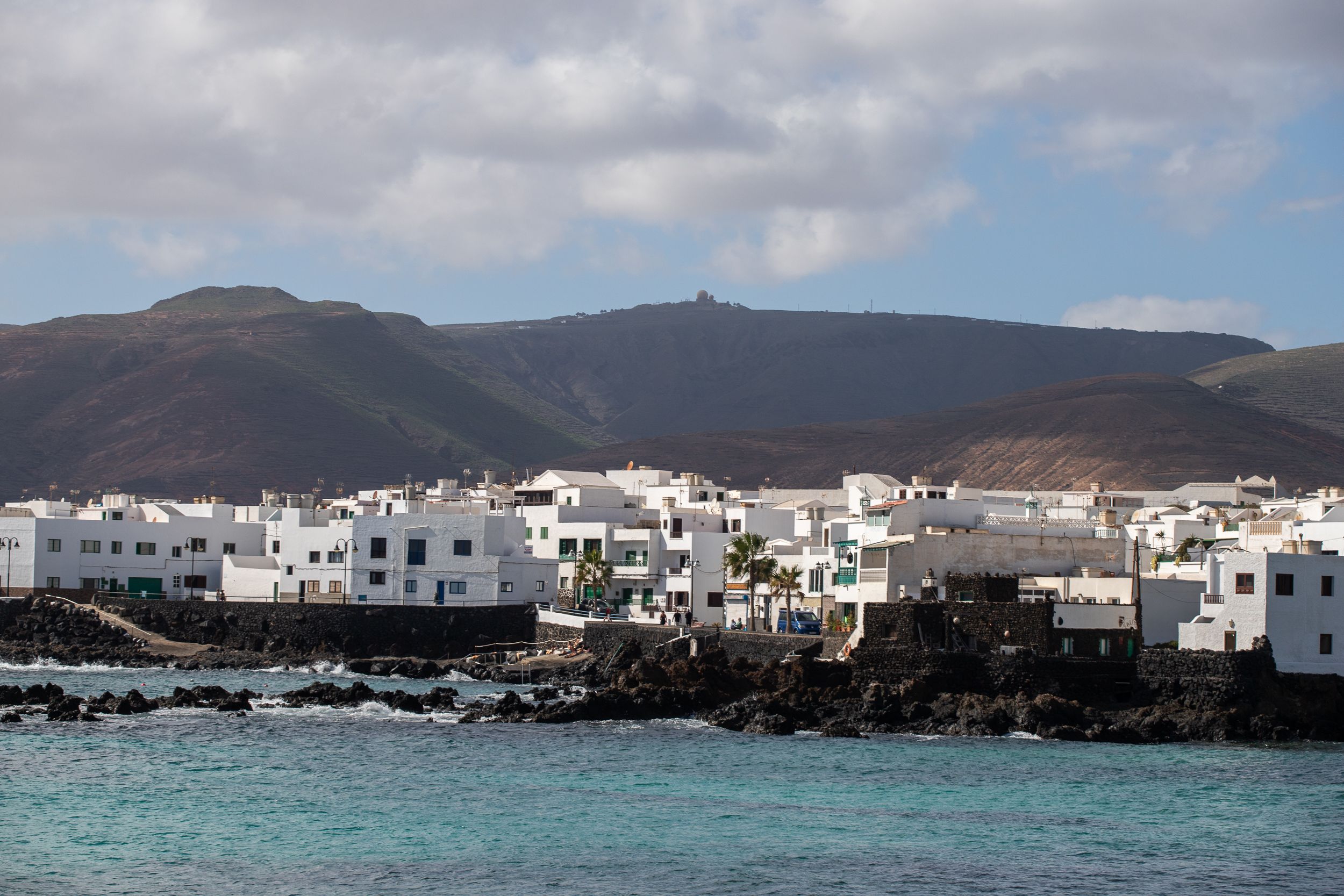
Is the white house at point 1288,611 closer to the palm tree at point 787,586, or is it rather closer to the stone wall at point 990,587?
the stone wall at point 990,587

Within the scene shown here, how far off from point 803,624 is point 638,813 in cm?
2855

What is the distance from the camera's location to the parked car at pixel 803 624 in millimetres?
64062

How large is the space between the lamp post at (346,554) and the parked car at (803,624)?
72.5 feet

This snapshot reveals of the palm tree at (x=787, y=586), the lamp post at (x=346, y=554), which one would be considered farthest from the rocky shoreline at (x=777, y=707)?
the lamp post at (x=346, y=554)

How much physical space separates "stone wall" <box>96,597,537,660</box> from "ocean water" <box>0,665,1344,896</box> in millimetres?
23676

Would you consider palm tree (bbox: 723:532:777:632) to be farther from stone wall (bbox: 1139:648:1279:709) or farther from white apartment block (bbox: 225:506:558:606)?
stone wall (bbox: 1139:648:1279:709)

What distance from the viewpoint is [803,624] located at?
65000mm

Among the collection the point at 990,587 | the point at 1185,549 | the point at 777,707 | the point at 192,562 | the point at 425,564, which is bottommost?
the point at 777,707

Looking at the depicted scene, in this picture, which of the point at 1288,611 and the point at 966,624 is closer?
the point at 1288,611

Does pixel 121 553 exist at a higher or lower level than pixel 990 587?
higher

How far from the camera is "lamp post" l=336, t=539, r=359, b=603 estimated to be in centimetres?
7900

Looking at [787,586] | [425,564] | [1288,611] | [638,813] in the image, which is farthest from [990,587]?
[425,564]

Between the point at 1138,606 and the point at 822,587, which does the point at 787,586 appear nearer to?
the point at 822,587

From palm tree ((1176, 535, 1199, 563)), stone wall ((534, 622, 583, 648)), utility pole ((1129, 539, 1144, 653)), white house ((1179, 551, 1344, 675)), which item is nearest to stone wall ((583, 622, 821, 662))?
stone wall ((534, 622, 583, 648))
